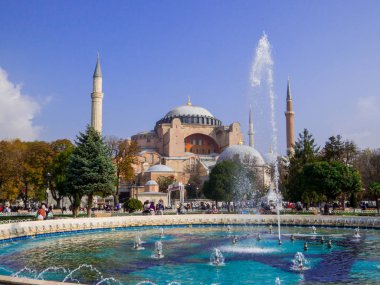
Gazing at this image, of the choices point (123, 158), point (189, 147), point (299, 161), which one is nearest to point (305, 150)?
point (299, 161)

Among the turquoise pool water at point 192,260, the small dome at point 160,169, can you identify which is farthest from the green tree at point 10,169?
the small dome at point 160,169

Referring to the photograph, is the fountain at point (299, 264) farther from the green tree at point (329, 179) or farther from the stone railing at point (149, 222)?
the green tree at point (329, 179)

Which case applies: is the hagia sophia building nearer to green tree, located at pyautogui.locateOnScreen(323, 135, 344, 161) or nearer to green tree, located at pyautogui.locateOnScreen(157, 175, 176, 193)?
green tree, located at pyautogui.locateOnScreen(157, 175, 176, 193)

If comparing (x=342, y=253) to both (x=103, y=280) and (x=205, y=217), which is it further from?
(x=205, y=217)

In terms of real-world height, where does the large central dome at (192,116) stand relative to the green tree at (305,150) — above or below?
above

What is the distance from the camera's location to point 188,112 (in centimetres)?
7069

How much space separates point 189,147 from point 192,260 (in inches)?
2214

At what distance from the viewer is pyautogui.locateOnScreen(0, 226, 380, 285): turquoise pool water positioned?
29.7 feet

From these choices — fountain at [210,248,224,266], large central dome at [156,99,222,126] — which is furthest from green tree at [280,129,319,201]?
large central dome at [156,99,222,126]

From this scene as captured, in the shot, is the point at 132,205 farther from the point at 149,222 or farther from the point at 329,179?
the point at 329,179

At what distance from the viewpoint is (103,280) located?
8430 mm

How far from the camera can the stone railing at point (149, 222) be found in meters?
16.1

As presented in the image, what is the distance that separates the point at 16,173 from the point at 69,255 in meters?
20.3

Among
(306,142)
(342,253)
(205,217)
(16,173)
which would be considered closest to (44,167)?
(16,173)
